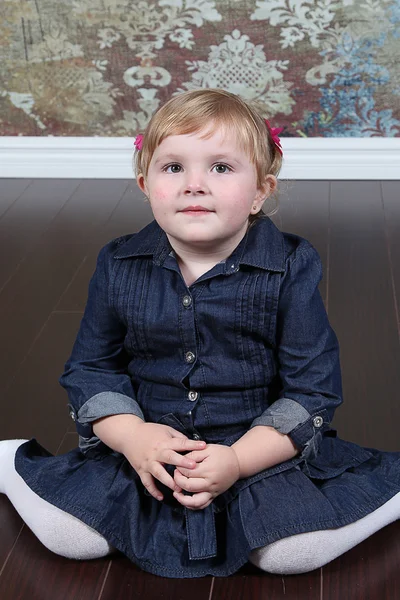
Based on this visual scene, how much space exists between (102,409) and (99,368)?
0.08 metres

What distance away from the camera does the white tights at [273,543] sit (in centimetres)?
131

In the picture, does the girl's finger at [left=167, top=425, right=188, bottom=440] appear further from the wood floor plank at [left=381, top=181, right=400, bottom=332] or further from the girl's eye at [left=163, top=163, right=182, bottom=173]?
the wood floor plank at [left=381, top=181, right=400, bottom=332]

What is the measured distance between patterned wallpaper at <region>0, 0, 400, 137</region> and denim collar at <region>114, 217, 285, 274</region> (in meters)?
1.52

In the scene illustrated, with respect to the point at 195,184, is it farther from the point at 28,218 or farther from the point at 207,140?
the point at 28,218

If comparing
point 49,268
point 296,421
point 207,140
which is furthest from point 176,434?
point 49,268

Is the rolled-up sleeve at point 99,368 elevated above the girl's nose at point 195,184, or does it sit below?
below

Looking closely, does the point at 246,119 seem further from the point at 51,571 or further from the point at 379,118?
the point at 379,118

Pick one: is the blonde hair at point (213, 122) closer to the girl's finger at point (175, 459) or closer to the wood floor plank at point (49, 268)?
the girl's finger at point (175, 459)

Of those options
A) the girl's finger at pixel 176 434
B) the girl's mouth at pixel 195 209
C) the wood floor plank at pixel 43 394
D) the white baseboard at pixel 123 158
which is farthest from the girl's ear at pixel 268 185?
the white baseboard at pixel 123 158

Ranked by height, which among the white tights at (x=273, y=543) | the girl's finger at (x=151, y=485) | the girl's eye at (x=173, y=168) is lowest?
the white tights at (x=273, y=543)

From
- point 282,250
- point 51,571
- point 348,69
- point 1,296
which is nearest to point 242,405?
point 282,250

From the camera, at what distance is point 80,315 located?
6.91ft

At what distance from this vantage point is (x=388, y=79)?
286 cm

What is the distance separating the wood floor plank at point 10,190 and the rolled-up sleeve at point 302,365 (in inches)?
60.7
